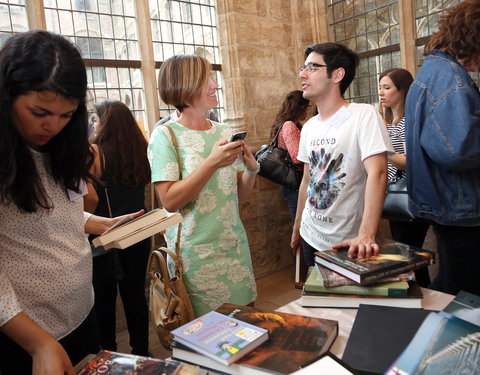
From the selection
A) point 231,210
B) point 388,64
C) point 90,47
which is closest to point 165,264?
point 231,210

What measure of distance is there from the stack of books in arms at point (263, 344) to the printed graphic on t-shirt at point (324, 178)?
94 cm

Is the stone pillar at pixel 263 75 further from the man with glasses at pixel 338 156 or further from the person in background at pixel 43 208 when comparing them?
the person in background at pixel 43 208

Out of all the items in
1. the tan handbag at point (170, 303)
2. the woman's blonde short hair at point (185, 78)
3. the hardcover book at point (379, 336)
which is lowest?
the tan handbag at point (170, 303)

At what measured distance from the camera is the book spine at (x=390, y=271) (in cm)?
115

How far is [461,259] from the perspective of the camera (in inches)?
62.7

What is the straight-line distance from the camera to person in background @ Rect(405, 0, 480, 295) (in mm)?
1503

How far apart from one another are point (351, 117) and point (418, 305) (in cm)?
96

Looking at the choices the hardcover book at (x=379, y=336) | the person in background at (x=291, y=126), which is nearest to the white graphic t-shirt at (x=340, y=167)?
the hardcover book at (x=379, y=336)

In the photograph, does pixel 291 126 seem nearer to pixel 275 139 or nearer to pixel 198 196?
pixel 275 139

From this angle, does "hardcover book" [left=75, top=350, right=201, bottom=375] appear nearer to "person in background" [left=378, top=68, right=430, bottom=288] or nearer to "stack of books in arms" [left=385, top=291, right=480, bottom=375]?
"stack of books in arms" [left=385, top=291, right=480, bottom=375]

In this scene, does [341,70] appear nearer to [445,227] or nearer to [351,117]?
[351,117]

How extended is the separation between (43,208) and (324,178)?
1.24 m

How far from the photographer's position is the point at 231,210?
176 centimetres

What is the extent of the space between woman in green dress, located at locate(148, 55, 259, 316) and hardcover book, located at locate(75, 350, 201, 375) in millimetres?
770
